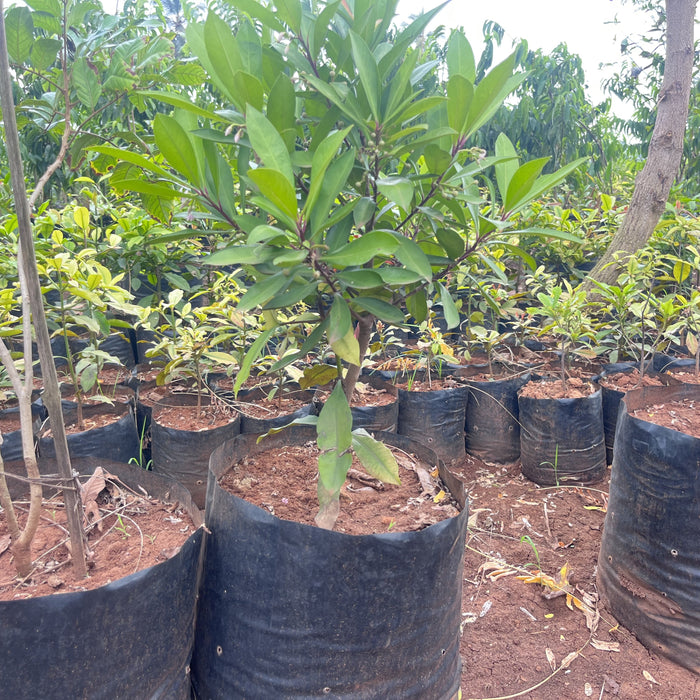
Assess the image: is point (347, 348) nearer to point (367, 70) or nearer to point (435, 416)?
point (367, 70)

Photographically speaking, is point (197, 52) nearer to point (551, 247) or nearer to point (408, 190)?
point (408, 190)

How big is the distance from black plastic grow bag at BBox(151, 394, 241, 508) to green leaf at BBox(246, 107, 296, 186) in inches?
58.5

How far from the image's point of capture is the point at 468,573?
184 cm

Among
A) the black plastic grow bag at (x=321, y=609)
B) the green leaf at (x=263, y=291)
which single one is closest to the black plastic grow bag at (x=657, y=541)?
the black plastic grow bag at (x=321, y=609)

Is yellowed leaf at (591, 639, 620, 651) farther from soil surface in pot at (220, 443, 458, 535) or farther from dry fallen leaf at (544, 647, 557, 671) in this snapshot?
soil surface in pot at (220, 443, 458, 535)

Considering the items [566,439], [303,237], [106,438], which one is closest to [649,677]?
[566,439]

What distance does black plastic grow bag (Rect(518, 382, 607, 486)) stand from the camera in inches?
97.9

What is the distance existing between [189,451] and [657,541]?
1.58 m

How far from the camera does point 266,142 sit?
750 mm

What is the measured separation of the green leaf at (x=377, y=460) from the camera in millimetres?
1060

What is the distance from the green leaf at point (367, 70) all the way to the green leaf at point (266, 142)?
15 cm

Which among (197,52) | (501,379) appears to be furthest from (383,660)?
(501,379)

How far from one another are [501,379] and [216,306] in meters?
1.58

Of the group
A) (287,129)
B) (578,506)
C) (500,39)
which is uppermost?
(500,39)
